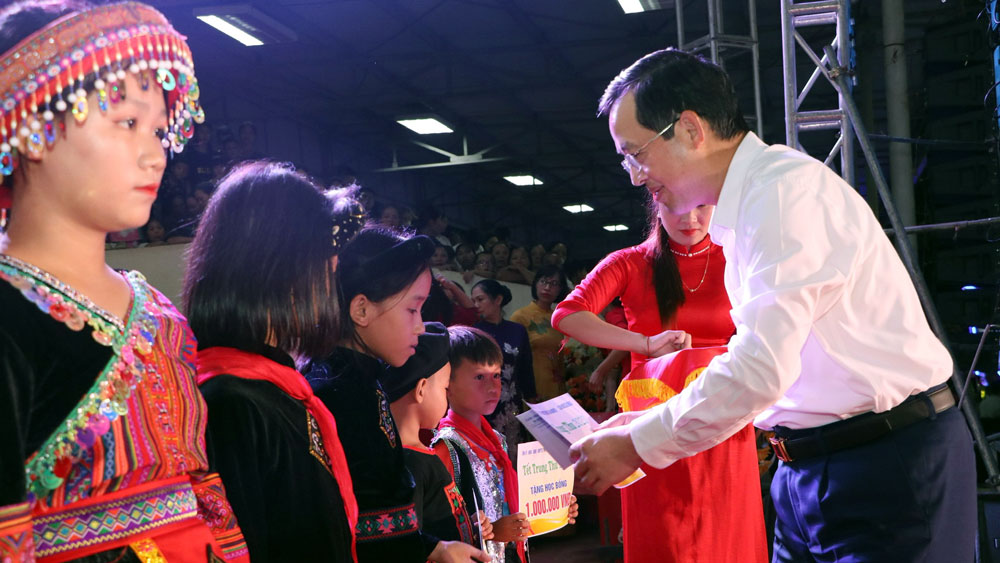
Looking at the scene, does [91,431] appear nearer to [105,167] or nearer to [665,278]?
[105,167]

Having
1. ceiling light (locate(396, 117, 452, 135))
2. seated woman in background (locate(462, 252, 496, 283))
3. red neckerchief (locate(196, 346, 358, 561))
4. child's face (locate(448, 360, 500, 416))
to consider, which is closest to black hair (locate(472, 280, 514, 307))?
seated woman in background (locate(462, 252, 496, 283))

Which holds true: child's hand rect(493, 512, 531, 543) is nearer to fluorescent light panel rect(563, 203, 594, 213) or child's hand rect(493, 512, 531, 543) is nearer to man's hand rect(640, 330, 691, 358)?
man's hand rect(640, 330, 691, 358)

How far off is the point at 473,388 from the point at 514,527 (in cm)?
63

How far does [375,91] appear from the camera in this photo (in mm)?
13227

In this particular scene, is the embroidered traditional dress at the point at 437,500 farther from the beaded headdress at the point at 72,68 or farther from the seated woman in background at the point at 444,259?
the seated woman in background at the point at 444,259

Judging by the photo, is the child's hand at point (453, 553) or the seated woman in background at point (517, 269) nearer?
the child's hand at point (453, 553)

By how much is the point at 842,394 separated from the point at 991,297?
728cm

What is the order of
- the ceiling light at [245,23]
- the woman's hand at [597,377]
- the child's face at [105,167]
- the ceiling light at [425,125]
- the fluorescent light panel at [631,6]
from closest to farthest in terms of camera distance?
1. the child's face at [105,167]
2. the woman's hand at [597,377]
3. the ceiling light at [245,23]
4. the fluorescent light panel at [631,6]
5. the ceiling light at [425,125]

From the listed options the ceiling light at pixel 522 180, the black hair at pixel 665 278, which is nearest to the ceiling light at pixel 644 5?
the black hair at pixel 665 278

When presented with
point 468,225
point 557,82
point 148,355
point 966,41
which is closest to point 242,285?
point 148,355

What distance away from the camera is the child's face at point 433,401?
2.60m

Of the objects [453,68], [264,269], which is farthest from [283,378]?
[453,68]

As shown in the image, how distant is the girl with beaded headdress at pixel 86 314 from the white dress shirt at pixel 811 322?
1052 millimetres

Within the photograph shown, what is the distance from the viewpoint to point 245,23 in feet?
29.9
